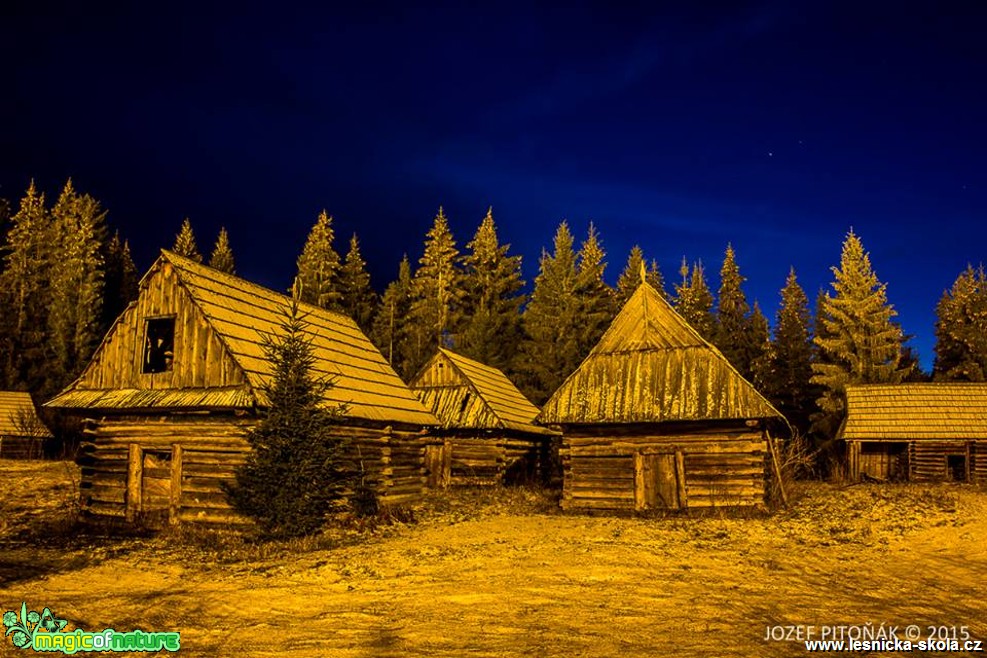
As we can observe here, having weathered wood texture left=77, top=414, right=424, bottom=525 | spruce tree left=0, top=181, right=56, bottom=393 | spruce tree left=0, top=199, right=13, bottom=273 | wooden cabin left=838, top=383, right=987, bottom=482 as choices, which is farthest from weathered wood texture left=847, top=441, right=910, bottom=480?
spruce tree left=0, top=199, right=13, bottom=273

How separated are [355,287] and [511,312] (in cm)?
1433

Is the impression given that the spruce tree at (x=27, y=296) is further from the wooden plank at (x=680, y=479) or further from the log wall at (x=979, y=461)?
the log wall at (x=979, y=461)

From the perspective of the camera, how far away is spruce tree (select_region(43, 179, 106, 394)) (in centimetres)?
4775

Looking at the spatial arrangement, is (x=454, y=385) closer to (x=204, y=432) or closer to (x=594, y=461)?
(x=594, y=461)

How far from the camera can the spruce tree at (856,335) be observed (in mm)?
43344

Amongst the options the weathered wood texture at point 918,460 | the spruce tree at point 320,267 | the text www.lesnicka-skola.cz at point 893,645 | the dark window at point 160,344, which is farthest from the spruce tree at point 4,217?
the text www.lesnicka-skola.cz at point 893,645

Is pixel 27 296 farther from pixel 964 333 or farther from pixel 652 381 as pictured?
pixel 964 333

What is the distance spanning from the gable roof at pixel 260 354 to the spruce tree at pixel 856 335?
31428 millimetres

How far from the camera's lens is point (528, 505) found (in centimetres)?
2345

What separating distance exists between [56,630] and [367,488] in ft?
38.3

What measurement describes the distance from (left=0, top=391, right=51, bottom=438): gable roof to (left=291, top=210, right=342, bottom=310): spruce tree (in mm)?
19007

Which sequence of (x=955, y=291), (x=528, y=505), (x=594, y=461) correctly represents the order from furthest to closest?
1. (x=955, y=291)
2. (x=528, y=505)
3. (x=594, y=461)

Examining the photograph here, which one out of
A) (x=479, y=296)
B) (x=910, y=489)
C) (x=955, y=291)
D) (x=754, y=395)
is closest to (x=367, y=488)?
(x=754, y=395)

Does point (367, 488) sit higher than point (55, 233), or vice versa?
point (55, 233)
